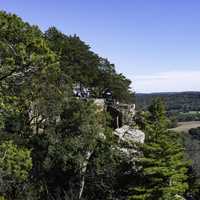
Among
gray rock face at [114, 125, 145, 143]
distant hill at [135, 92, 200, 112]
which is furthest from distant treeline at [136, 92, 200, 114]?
gray rock face at [114, 125, 145, 143]

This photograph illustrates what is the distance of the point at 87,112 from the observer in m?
26.7

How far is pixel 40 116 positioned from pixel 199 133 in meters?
57.7

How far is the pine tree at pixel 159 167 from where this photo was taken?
2547cm

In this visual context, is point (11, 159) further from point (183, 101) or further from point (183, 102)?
point (183, 101)

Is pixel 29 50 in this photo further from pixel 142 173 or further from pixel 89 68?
pixel 89 68

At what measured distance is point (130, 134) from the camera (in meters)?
32.1

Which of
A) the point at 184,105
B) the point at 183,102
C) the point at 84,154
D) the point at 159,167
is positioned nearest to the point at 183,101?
the point at 183,102

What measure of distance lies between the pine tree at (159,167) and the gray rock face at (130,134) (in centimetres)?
390

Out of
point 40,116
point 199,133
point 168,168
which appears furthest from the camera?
point 199,133

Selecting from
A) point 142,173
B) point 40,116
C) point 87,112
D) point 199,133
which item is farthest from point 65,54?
point 199,133

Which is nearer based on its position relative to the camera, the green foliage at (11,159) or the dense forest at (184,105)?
the green foliage at (11,159)

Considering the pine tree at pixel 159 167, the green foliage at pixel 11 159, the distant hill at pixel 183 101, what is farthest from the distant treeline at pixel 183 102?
the green foliage at pixel 11 159

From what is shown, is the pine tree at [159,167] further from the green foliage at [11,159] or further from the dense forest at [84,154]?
the green foliage at [11,159]

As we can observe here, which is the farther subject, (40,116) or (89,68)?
(89,68)
